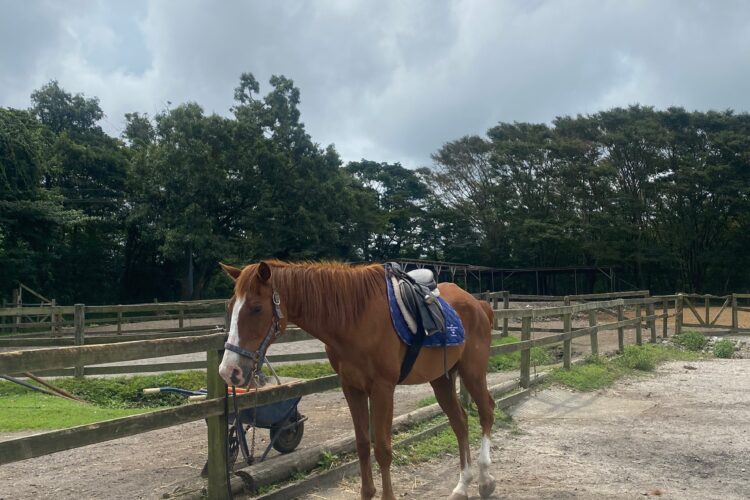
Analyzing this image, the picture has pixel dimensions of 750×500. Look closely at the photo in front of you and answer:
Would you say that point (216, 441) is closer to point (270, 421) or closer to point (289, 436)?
point (270, 421)

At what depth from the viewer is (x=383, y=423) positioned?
11.3 feet

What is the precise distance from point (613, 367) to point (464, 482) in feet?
23.2

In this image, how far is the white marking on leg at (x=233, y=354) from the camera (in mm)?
2947

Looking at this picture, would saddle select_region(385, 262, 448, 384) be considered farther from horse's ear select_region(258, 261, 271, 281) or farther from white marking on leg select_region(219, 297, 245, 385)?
white marking on leg select_region(219, 297, 245, 385)

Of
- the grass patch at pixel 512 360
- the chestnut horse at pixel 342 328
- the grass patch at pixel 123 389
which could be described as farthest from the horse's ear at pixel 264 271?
the grass patch at pixel 512 360

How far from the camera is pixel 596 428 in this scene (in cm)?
619

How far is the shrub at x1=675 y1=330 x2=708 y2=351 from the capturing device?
1468cm

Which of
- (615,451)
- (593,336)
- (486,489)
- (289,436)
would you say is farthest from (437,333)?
(593,336)

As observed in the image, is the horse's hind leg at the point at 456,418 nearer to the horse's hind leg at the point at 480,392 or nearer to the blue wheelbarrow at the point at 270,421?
the horse's hind leg at the point at 480,392

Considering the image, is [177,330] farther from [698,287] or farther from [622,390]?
[698,287]

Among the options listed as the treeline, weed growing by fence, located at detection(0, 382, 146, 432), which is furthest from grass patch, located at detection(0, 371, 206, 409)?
the treeline

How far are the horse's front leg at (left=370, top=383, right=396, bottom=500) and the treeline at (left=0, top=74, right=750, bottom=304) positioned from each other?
70.3 ft

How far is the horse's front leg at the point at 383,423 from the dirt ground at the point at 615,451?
0.61 m

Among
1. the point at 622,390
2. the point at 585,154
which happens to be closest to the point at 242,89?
the point at 585,154
